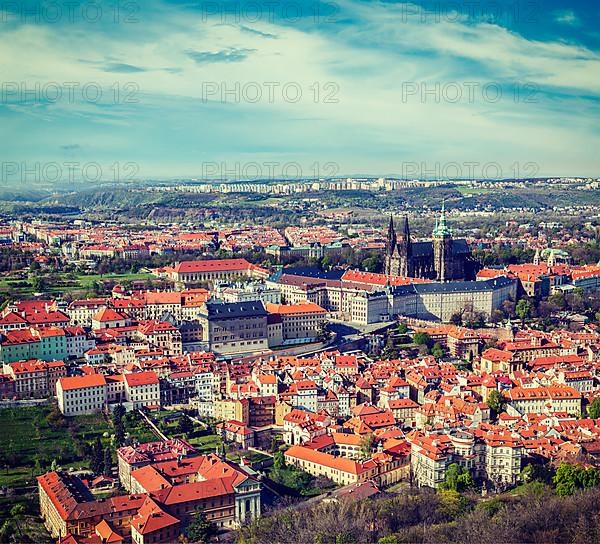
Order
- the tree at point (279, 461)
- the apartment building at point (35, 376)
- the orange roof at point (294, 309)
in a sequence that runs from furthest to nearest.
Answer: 1. the orange roof at point (294, 309)
2. the apartment building at point (35, 376)
3. the tree at point (279, 461)

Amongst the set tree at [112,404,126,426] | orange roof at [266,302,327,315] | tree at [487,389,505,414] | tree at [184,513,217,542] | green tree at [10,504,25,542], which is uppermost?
orange roof at [266,302,327,315]

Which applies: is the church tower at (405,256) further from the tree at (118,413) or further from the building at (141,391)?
the tree at (118,413)

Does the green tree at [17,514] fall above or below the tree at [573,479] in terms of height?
below

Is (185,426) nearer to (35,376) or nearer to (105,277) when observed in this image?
(35,376)

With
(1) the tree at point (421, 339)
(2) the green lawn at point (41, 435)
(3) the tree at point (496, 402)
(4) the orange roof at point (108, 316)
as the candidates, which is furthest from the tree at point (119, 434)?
(1) the tree at point (421, 339)

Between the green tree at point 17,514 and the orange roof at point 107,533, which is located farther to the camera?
the green tree at point 17,514

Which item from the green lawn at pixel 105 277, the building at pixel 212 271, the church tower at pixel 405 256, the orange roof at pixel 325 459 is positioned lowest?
the orange roof at pixel 325 459

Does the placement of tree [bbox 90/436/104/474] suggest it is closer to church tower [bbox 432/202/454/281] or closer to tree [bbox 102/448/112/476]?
tree [bbox 102/448/112/476]

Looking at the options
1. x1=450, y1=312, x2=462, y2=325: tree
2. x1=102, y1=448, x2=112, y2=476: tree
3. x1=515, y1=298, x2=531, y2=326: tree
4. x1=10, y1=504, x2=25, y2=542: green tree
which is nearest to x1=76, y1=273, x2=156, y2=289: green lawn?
x1=450, y1=312, x2=462, y2=325: tree
